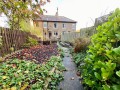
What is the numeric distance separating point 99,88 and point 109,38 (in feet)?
2.39

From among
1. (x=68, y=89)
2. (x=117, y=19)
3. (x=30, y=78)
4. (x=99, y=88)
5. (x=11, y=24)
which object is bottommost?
(x=68, y=89)

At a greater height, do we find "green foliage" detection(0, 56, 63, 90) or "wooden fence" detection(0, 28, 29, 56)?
Answer: "wooden fence" detection(0, 28, 29, 56)

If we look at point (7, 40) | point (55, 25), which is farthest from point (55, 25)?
point (7, 40)

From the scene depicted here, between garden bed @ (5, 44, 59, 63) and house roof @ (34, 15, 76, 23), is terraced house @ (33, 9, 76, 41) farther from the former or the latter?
garden bed @ (5, 44, 59, 63)

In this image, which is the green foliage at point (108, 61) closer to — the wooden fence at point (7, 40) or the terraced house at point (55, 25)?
the wooden fence at point (7, 40)

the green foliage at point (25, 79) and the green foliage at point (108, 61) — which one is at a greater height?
the green foliage at point (108, 61)

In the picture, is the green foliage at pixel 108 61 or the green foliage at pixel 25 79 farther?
the green foliage at pixel 25 79

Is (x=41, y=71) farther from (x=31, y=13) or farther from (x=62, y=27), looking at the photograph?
(x=62, y=27)

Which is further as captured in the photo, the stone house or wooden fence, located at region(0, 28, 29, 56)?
the stone house

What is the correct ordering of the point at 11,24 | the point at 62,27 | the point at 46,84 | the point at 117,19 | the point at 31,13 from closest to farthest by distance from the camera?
the point at 117,19, the point at 46,84, the point at 31,13, the point at 11,24, the point at 62,27

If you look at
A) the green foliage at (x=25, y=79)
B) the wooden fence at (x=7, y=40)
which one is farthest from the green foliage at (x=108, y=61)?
the wooden fence at (x=7, y=40)

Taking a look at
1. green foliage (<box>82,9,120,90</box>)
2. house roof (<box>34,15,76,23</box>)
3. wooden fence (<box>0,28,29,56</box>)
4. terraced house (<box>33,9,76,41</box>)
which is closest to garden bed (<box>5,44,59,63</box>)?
wooden fence (<box>0,28,29,56</box>)

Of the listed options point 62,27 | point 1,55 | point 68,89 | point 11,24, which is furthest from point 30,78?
point 62,27

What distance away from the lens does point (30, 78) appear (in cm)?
402
